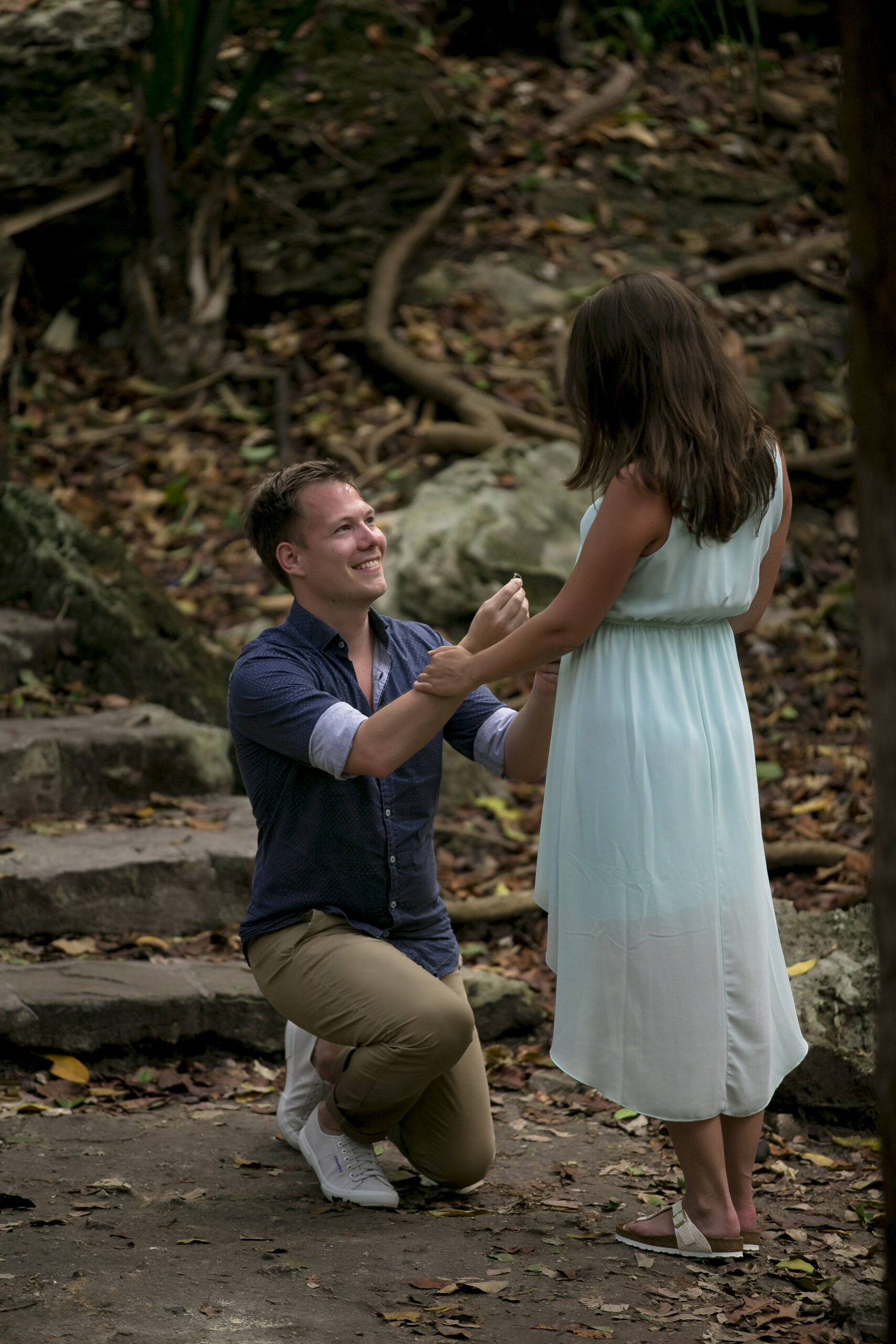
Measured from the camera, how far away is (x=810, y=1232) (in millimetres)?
2748

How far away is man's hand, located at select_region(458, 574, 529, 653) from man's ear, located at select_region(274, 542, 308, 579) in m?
0.52

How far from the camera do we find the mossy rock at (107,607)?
5395 mm

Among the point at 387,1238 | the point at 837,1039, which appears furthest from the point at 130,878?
the point at 837,1039

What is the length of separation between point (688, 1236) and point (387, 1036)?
2.35ft

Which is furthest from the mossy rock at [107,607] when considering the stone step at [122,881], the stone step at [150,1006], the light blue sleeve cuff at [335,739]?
the light blue sleeve cuff at [335,739]

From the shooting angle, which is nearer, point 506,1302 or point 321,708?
point 506,1302

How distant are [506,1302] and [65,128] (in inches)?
276

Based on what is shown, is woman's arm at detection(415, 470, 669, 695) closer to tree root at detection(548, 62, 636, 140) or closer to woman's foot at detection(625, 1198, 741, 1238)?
woman's foot at detection(625, 1198, 741, 1238)

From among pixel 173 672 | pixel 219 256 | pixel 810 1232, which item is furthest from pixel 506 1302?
pixel 219 256

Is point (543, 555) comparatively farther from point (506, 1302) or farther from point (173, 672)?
point (506, 1302)

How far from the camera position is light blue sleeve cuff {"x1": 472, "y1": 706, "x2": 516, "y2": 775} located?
10.1 feet

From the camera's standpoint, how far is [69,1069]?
3566 millimetres

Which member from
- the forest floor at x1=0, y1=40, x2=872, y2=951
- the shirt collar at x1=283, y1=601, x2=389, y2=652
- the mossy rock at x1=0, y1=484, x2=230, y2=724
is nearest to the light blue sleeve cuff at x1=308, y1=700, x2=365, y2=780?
the shirt collar at x1=283, y1=601, x2=389, y2=652

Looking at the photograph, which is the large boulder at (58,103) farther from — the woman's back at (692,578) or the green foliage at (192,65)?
the woman's back at (692,578)
